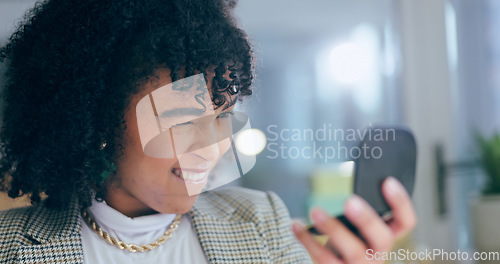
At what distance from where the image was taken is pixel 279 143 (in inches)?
30.8

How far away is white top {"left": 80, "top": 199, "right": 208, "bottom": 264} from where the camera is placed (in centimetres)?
64

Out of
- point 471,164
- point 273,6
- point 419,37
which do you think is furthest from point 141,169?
point 471,164

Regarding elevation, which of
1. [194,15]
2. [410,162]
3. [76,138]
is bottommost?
[410,162]

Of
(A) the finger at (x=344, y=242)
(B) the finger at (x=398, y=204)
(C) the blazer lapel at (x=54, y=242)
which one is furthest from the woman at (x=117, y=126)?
(B) the finger at (x=398, y=204)

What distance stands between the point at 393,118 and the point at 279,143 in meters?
0.48

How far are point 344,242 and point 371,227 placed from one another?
0.18 ft

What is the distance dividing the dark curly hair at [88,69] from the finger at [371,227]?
307mm

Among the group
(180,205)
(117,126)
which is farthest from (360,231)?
(117,126)

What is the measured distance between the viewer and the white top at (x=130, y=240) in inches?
25.3

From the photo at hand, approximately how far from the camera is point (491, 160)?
3.87ft

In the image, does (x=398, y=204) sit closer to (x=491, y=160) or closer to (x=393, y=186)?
(x=393, y=186)

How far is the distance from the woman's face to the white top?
0.02 meters

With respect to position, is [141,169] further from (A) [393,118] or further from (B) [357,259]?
(A) [393,118]

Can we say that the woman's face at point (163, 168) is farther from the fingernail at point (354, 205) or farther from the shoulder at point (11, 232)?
the fingernail at point (354, 205)
